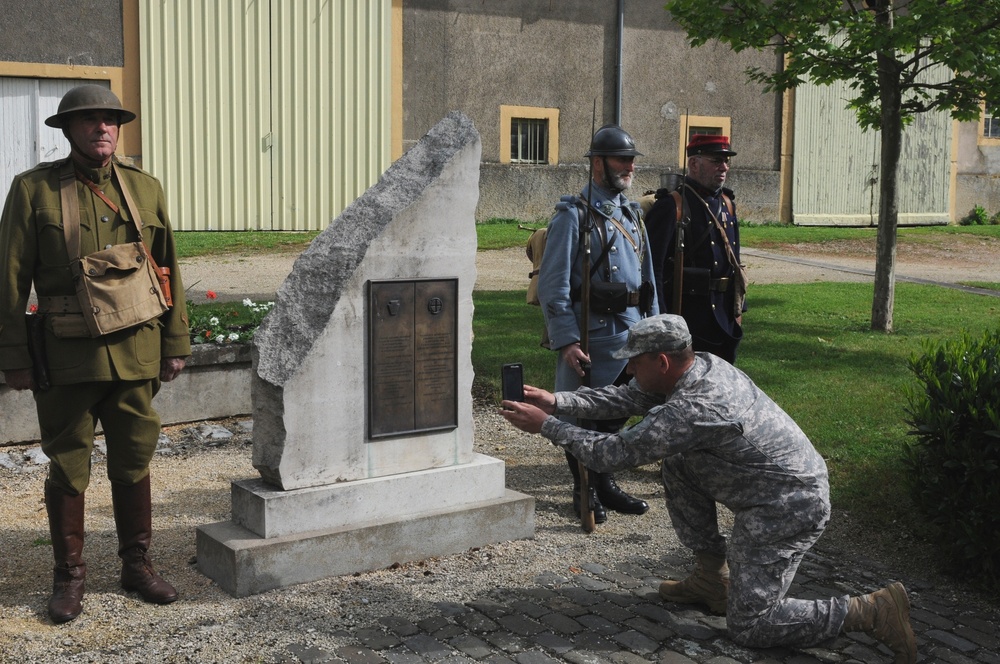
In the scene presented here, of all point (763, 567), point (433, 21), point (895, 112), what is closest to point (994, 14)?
point (895, 112)

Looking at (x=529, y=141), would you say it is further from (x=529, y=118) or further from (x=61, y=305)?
(x=61, y=305)

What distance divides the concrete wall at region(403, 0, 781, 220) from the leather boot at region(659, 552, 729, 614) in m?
14.7

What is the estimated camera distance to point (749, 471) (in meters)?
4.24

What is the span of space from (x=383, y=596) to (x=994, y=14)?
7.75 m

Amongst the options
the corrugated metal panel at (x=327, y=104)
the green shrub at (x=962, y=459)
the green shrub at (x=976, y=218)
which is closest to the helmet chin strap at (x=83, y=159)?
the green shrub at (x=962, y=459)

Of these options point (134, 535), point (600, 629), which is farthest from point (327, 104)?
point (600, 629)

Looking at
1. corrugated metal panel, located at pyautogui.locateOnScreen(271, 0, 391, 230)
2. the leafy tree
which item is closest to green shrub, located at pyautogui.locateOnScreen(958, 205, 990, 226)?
corrugated metal panel, located at pyautogui.locateOnScreen(271, 0, 391, 230)

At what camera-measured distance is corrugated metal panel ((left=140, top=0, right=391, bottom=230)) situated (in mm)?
17000

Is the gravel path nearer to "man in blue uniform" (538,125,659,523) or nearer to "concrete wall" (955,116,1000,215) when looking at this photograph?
"man in blue uniform" (538,125,659,523)

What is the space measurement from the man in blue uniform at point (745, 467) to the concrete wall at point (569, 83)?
1479cm

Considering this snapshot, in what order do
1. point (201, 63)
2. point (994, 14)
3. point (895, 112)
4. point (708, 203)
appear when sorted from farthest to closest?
1. point (201, 63)
2. point (895, 112)
3. point (994, 14)
4. point (708, 203)

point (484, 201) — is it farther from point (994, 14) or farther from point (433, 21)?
point (994, 14)

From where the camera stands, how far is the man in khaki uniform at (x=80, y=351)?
438 centimetres

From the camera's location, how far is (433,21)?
749 inches
